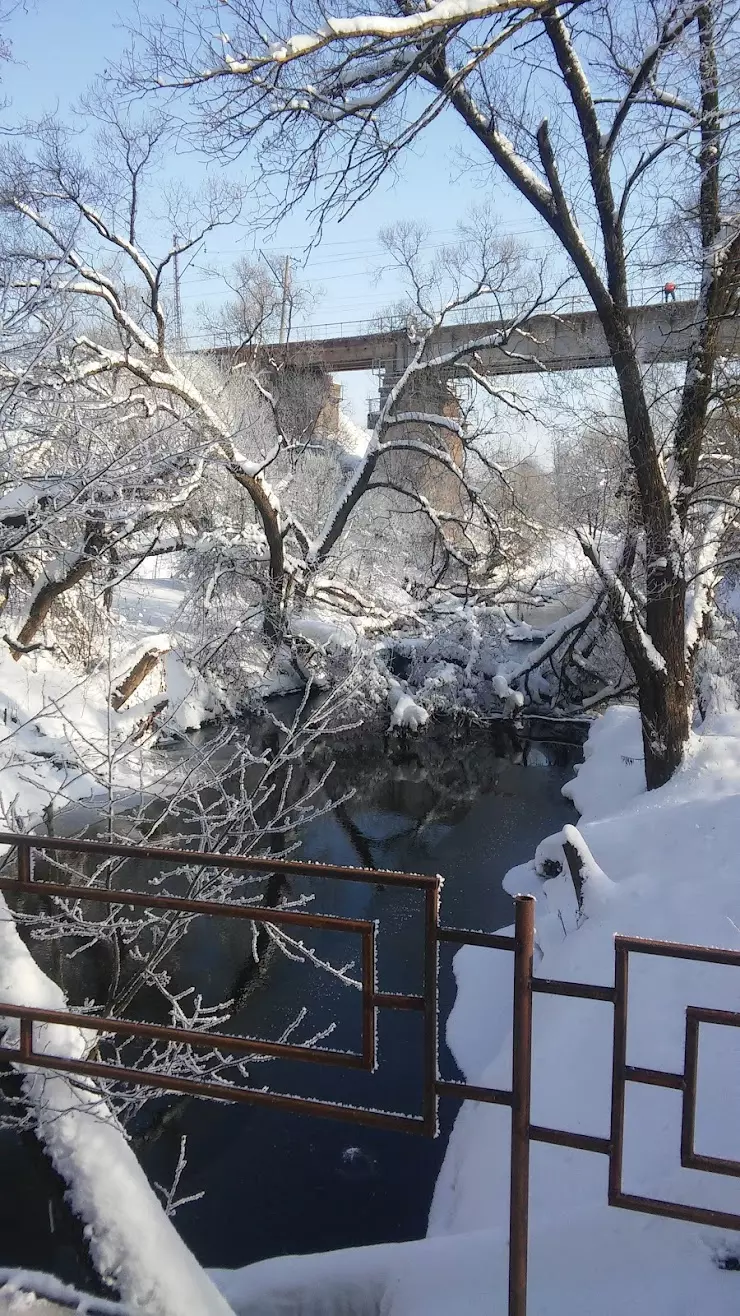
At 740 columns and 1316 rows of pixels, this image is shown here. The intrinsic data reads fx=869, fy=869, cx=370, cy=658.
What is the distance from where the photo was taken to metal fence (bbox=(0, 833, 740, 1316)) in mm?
1984

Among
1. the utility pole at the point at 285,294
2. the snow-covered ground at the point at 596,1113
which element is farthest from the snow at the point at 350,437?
the snow-covered ground at the point at 596,1113

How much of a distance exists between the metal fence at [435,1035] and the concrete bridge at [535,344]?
21.5 feet

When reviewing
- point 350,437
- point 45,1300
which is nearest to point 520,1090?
point 45,1300

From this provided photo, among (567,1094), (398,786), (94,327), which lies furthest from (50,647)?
(567,1094)

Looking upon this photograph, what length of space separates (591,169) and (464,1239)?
8.10 meters

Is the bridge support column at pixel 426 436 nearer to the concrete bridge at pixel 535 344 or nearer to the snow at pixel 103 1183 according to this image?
the concrete bridge at pixel 535 344

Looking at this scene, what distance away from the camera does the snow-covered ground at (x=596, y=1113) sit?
3004 mm

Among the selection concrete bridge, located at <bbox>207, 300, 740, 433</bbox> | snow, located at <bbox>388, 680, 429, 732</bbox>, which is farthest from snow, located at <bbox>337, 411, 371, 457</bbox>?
snow, located at <bbox>388, 680, 429, 732</bbox>

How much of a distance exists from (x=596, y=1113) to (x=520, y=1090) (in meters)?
3.19

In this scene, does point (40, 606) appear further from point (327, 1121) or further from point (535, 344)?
point (535, 344)

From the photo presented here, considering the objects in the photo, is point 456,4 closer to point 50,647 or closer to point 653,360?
point 653,360

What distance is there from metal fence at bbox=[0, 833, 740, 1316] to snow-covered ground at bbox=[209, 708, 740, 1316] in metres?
0.93

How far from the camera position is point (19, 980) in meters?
3.38

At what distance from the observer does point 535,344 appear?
18562 millimetres
